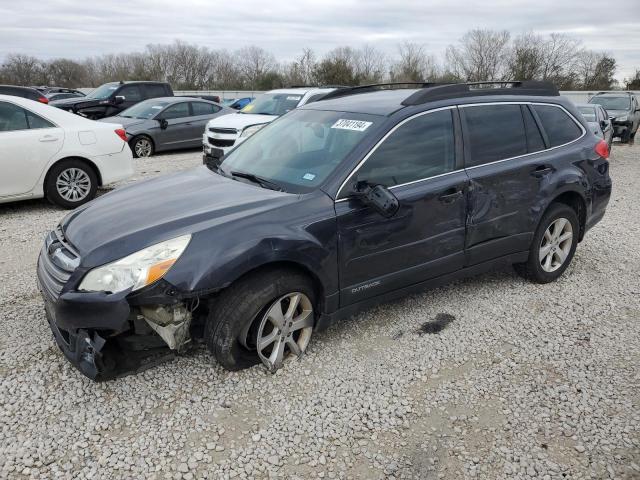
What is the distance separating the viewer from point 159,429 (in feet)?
9.11

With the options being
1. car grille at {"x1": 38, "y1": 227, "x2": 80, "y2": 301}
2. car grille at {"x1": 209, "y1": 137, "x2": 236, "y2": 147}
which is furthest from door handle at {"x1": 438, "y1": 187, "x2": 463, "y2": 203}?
car grille at {"x1": 209, "y1": 137, "x2": 236, "y2": 147}

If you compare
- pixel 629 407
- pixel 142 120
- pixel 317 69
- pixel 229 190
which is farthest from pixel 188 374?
pixel 317 69

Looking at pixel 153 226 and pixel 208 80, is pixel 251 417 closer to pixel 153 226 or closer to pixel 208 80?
pixel 153 226

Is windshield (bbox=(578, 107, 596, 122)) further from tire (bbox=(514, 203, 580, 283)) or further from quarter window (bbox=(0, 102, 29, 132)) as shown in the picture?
quarter window (bbox=(0, 102, 29, 132))

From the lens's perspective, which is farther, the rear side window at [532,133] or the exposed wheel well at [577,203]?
the exposed wheel well at [577,203]

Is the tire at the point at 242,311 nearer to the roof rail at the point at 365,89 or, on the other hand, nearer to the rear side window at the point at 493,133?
the rear side window at the point at 493,133

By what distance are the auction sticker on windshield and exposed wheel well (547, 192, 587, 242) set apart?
2.08 m

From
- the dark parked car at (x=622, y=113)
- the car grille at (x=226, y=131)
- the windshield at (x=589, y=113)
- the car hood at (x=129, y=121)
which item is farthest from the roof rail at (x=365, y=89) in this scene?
the dark parked car at (x=622, y=113)

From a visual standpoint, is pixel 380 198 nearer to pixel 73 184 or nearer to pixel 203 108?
pixel 73 184

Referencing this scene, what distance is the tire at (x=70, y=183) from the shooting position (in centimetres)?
689

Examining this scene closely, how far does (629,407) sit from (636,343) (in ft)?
2.94

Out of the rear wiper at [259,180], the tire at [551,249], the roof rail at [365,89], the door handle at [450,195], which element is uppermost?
the roof rail at [365,89]

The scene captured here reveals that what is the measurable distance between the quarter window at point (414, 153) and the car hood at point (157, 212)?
2.10 feet

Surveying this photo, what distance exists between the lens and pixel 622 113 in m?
17.0
